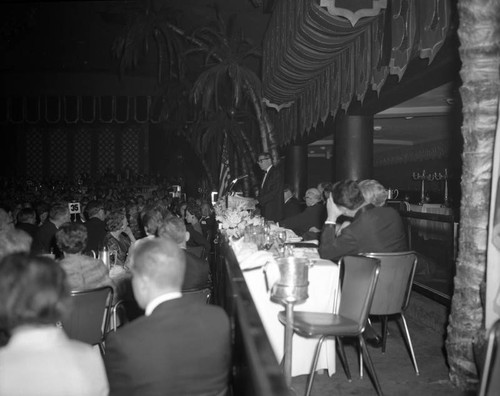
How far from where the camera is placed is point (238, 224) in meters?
5.25

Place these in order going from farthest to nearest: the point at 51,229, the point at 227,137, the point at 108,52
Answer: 1. the point at 108,52
2. the point at 227,137
3. the point at 51,229

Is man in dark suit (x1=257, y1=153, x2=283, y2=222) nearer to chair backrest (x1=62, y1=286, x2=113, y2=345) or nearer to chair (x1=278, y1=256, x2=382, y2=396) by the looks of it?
chair (x1=278, y1=256, x2=382, y2=396)

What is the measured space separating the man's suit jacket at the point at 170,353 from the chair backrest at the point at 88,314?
1375 millimetres

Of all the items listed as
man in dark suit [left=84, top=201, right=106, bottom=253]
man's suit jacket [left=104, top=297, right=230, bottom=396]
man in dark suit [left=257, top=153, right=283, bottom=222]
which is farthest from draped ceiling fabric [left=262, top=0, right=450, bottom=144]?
man in dark suit [left=84, top=201, right=106, bottom=253]

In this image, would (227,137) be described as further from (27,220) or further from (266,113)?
(27,220)

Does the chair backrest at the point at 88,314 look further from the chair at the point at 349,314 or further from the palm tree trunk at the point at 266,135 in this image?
the palm tree trunk at the point at 266,135

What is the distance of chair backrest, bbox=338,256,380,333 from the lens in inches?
117

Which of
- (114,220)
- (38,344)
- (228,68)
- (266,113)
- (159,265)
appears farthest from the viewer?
(228,68)

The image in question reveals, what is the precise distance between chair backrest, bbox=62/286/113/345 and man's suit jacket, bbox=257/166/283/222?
3561 millimetres

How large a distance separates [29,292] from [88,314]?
1.59 metres

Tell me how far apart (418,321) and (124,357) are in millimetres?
3924

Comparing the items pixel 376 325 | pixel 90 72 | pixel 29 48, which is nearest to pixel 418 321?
pixel 376 325

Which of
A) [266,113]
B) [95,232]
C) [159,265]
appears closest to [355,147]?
[266,113]

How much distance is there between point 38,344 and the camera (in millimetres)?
1494
